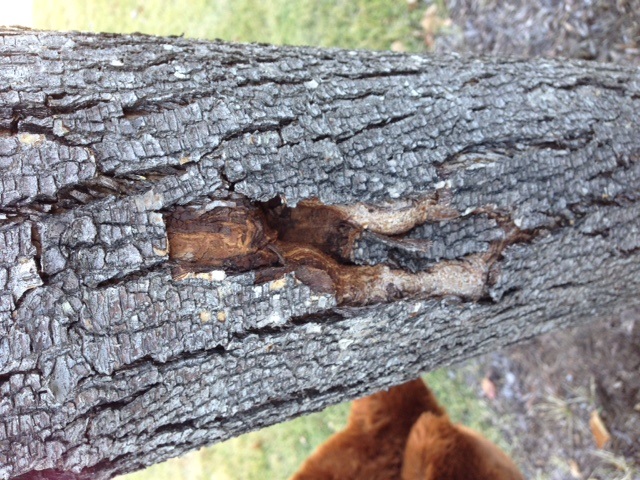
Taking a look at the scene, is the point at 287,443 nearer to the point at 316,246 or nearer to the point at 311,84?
the point at 316,246

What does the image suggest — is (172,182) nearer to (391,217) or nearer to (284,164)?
(284,164)

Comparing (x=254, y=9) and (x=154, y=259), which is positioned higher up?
(x=254, y=9)

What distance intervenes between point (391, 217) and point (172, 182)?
473mm

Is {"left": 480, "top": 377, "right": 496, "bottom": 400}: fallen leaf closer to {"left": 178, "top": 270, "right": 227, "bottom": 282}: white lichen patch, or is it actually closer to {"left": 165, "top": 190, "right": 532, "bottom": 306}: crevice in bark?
{"left": 165, "top": 190, "right": 532, "bottom": 306}: crevice in bark

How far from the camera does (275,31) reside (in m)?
3.59

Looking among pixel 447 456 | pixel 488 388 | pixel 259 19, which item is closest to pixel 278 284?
pixel 447 456

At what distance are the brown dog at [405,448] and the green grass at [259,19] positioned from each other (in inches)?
77.4

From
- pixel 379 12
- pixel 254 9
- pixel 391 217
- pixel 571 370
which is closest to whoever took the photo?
pixel 391 217

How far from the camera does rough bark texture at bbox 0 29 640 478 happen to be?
0.94 m

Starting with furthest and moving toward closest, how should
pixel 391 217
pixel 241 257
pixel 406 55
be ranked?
pixel 406 55
pixel 391 217
pixel 241 257

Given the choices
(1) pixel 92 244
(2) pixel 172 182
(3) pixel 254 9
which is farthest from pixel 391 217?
(3) pixel 254 9

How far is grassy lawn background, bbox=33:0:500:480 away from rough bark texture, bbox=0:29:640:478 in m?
1.80

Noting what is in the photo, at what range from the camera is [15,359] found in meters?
0.91

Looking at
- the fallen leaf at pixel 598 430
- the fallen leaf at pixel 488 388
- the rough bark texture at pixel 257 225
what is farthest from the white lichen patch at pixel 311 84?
the fallen leaf at pixel 488 388
